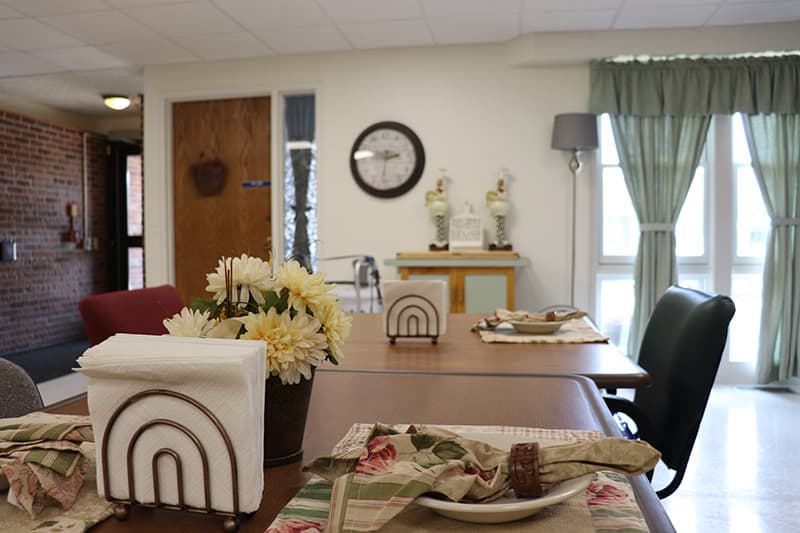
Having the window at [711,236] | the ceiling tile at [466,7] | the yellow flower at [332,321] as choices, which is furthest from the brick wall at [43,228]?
the yellow flower at [332,321]

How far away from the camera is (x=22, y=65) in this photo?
5699 millimetres

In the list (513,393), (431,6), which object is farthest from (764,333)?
(513,393)

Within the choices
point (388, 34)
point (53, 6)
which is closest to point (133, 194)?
point (53, 6)

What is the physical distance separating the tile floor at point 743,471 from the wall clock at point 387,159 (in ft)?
8.90

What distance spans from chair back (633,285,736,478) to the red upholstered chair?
4.85ft

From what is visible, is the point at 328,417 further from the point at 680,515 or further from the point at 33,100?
the point at 33,100

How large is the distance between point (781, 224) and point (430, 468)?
5151 millimetres

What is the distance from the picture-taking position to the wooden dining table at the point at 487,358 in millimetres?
1559

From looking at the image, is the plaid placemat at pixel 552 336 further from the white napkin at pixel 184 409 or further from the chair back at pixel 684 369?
the white napkin at pixel 184 409

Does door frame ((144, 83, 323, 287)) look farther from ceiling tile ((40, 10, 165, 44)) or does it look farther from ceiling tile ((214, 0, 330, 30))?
ceiling tile ((214, 0, 330, 30))

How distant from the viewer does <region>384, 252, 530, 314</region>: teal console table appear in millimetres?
4781

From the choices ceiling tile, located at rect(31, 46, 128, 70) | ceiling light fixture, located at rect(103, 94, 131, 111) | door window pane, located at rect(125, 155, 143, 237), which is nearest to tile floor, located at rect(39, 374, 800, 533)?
ceiling tile, located at rect(31, 46, 128, 70)

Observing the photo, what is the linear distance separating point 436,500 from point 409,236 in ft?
15.6

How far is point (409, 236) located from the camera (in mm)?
5410
